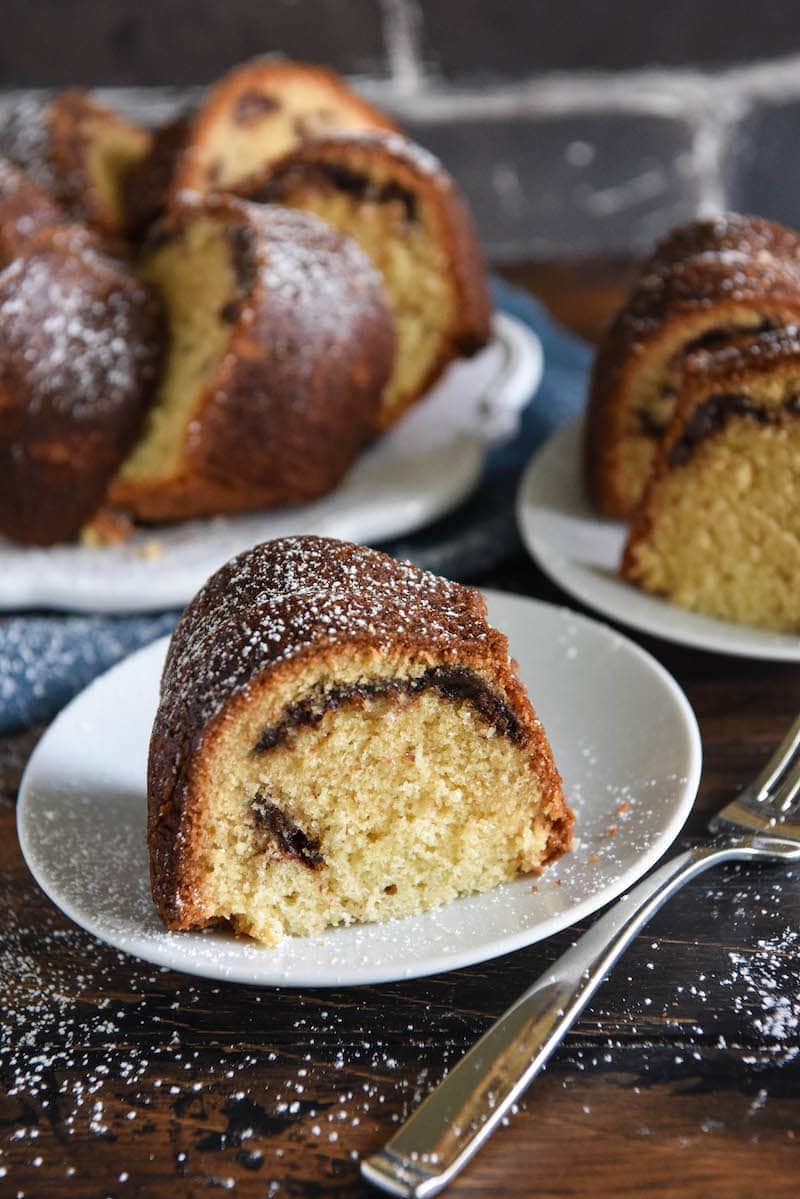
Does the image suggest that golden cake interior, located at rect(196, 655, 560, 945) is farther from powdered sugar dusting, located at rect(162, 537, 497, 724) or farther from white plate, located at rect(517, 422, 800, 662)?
white plate, located at rect(517, 422, 800, 662)

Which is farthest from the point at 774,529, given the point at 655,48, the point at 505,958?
the point at 655,48

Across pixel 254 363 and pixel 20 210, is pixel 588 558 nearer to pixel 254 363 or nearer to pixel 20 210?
pixel 254 363

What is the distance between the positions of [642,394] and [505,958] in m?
1.16

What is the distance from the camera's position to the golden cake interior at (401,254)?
2.71 m

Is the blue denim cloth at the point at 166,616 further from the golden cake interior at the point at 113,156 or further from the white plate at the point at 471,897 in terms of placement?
the golden cake interior at the point at 113,156

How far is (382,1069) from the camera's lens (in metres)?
1.37

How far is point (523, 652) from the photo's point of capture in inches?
75.5

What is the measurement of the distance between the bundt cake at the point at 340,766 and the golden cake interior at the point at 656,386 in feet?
2.74

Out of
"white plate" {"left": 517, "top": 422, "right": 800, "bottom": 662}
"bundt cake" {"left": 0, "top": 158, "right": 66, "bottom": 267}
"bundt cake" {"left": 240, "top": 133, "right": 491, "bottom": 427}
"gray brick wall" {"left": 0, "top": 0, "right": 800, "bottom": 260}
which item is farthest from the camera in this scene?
"gray brick wall" {"left": 0, "top": 0, "right": 800, "bottom": 260}

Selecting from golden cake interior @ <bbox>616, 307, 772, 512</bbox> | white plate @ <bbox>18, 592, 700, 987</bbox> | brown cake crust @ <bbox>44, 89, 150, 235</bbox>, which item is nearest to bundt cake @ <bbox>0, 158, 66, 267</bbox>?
brown cake crust @ <bbox>44, 89, 150, 235</bbox>

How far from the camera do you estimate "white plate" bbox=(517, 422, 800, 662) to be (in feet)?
6.53

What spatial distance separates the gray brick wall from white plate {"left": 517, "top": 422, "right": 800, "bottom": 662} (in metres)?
2.13

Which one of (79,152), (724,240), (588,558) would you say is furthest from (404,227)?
(588,558)

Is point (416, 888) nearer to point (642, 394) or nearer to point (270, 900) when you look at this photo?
point (270, 900)
